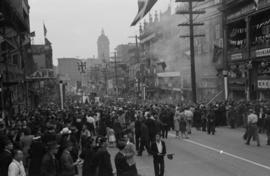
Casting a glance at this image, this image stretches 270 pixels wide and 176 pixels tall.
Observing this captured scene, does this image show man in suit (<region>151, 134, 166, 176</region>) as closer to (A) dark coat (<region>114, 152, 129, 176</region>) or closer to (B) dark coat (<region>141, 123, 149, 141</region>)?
(A) dark coat (<region>114, 152, 129, 176</region>)

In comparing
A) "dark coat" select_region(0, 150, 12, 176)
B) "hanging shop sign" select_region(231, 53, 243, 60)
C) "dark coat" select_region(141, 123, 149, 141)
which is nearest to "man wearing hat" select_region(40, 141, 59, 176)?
"dark coat" select_region(0, 150, 12, 176)

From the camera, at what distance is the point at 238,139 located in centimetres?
2072

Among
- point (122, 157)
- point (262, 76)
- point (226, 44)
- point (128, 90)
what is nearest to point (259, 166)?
point (122, 157)

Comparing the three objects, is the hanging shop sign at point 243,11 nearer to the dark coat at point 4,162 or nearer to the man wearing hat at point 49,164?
the dark coat at point 4,162

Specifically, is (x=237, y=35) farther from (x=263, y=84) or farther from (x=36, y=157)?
(x=36, y=157)

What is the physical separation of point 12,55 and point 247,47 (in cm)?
1791

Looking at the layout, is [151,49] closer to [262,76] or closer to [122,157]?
[262,76]

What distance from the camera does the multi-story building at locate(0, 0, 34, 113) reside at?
93.8 ft

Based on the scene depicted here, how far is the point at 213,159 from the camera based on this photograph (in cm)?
1572

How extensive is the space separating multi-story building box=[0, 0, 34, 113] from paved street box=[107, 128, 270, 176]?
10.5 m

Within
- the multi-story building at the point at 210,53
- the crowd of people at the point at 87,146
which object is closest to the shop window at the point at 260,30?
the multi-story building at the point at 210,53

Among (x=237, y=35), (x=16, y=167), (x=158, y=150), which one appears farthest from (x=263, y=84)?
(x=16, y=167)

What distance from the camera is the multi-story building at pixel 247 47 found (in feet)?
112

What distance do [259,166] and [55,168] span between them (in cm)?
747
